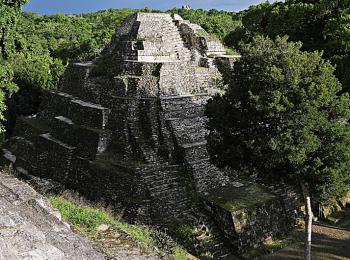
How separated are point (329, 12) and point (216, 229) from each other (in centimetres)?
988

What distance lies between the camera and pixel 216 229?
1060 centimetres

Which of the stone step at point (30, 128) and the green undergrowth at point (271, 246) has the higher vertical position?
the stone step at point (30, 128)

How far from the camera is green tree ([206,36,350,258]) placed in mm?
8445

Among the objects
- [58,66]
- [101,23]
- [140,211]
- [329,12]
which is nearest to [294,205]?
[140,211]

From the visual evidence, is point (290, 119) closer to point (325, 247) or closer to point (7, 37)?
point (325, 247)

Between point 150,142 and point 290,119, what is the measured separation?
15.9 feet

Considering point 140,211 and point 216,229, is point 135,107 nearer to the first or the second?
point 140,211

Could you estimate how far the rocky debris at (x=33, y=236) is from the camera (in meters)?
3.80

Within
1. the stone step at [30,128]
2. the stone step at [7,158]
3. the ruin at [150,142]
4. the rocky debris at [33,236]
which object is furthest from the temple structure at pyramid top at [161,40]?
the rocky debris at [33,236]

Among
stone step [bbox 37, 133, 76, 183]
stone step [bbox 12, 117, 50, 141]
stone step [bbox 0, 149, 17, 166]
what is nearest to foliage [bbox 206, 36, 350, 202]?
stone step [bbox 37, 133, 76, 183]

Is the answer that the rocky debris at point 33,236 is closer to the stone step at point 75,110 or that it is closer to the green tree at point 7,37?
the green tree at point 7,37

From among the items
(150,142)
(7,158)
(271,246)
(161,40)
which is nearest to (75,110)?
(150,142)

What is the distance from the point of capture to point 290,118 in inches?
338

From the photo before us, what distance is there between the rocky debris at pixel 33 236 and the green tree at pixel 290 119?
4817mm
